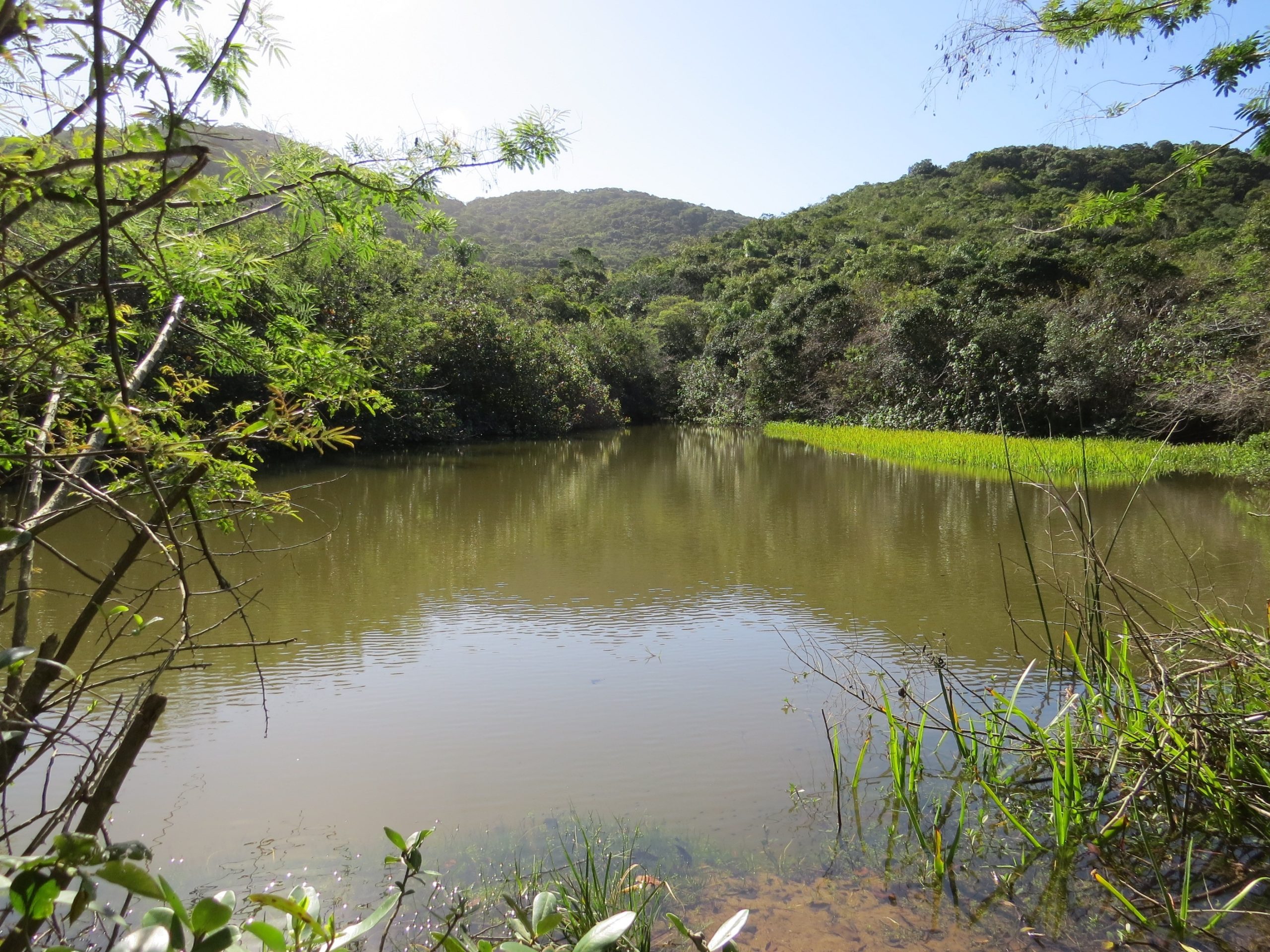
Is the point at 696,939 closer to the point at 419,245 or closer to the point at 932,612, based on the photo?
the point at 932,612

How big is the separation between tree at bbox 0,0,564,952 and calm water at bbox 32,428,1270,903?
0.81 m

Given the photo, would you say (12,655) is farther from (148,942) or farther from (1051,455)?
(1051,455)

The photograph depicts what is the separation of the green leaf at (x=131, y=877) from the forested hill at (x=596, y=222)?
5477 cm

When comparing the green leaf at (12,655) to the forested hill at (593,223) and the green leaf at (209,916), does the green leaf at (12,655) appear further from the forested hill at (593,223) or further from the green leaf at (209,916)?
the forested hill at (593,223)

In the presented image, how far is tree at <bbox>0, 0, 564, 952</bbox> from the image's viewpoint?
99 centimetres

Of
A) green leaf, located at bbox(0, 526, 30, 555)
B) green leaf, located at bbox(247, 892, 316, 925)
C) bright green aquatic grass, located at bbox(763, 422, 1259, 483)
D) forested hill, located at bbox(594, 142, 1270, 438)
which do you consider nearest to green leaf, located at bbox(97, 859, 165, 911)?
green leaf, located at bbox(247, 892, 316, 925)

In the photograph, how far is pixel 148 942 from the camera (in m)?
0.57

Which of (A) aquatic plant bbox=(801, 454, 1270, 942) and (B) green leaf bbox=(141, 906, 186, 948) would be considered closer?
(B) green leaf bbox=(141, 906, 186, 948)

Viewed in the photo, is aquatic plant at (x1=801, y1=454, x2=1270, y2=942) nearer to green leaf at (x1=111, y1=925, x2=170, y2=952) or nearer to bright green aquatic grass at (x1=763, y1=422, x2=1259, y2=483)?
green leaf at (x1=111, y1=925, x2=170, y2=952)

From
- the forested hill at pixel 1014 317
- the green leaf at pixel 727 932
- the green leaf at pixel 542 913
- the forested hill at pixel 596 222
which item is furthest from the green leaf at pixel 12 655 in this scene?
the forested hill at pixel 596 222

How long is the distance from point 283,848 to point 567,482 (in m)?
9.13

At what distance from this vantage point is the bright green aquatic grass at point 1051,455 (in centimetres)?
1040

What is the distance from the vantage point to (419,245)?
21.8 meters

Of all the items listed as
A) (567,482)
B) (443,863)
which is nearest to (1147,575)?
(443,863)
